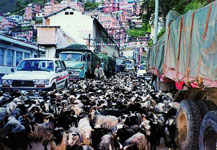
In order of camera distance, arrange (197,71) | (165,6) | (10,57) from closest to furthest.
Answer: (197,71), (10,57), (165,6)

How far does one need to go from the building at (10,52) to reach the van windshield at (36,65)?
8.92 metres

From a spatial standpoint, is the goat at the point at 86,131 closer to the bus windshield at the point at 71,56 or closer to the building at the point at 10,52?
the bus windshield at the point at 71,56

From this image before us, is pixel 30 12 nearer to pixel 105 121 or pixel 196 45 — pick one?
pixel 105 121

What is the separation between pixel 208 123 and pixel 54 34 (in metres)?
31.6

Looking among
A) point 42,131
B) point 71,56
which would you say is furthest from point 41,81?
point 71,56

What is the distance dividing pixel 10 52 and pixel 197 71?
21.5 meters

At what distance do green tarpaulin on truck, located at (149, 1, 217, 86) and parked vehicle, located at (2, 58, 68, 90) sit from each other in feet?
21.2

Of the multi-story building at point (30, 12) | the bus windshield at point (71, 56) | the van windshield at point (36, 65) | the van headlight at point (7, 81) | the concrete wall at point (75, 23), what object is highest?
the multi-story building at point (30, 12)

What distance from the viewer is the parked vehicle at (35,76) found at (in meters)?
10.7

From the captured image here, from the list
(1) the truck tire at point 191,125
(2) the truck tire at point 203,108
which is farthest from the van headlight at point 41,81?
(2) the truck tire at point 203,108

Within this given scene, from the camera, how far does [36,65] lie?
12.0 m

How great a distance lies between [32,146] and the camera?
572 centimetres

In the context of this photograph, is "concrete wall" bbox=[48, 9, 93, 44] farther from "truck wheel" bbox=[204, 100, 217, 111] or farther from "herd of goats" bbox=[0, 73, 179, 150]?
"truck wheel" bbox=[204, 100, 217, 111]

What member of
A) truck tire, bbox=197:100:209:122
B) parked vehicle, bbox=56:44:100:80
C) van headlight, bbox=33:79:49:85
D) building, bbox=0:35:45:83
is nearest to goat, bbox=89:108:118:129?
truck tire, bbox=197:100:209:122
